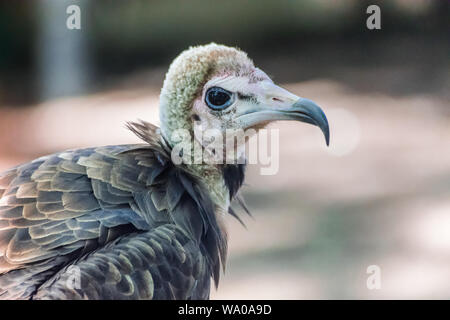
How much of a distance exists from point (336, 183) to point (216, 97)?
3.82 metres

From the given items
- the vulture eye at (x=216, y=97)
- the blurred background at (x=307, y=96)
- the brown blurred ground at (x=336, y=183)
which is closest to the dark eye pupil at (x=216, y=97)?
the vulture eye at (x=216, y=97)

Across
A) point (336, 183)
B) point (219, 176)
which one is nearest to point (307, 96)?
point (336, 183)

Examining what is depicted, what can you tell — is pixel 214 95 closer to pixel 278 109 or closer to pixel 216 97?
pixel 216 97

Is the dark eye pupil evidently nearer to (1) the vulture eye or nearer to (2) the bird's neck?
(1) the vulture eye

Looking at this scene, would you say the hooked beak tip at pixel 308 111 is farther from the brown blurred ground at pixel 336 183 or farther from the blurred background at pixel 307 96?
the blurred background at pixel 307 96

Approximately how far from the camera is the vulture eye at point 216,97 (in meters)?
2.16

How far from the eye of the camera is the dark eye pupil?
7.07 feet

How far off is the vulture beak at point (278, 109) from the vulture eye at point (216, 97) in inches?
2.1

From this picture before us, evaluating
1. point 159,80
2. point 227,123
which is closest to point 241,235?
point 159,80

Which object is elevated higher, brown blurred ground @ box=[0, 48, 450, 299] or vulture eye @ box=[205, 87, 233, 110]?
vulture eye @ box=[205, 87, 233, 110]

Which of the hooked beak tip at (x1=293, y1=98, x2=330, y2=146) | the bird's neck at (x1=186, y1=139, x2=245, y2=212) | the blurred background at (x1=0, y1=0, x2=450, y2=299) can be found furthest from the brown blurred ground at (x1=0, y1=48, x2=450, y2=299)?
the hooked beak tip at (x1=293, y1=98, x2=330, y2=146)

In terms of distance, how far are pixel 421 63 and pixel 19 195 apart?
20.5 ft

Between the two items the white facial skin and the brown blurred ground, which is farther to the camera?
Result: the brown blurred ground

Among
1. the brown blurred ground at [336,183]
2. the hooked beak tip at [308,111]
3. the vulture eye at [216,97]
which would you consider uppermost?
the vulture eye at [216,97]
